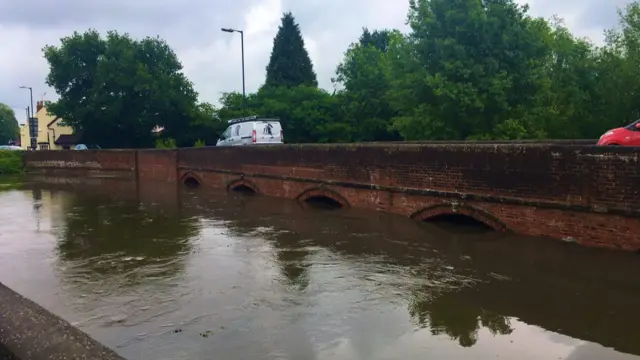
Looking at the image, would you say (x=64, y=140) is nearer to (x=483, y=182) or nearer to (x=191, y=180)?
(x=191, y=180)

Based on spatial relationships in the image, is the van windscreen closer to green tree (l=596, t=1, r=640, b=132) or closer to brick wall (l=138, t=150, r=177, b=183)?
brick wall (l=138, t=150, r=177, b=183)

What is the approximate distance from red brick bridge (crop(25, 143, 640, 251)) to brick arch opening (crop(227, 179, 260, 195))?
0.24 m

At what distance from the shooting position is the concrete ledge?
2783 millimetres

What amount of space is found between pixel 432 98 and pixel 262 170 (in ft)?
22.2

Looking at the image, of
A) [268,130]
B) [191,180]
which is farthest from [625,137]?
[191,180]

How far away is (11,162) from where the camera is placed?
3519 cm

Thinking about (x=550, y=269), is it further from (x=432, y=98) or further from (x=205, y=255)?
(x=432, y=98)

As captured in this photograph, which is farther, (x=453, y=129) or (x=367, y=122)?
(x=367, y=122)

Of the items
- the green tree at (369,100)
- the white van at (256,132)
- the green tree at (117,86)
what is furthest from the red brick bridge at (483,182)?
the green tree at (117,86)

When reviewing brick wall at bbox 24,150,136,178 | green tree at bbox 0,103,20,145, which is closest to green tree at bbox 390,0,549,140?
brick wall at bbox 24,150,136,178

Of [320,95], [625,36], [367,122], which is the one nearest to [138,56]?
[320,95]

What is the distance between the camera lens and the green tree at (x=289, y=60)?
38531 millimetres

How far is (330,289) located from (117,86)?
99.3ft

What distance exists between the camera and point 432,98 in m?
18.8
